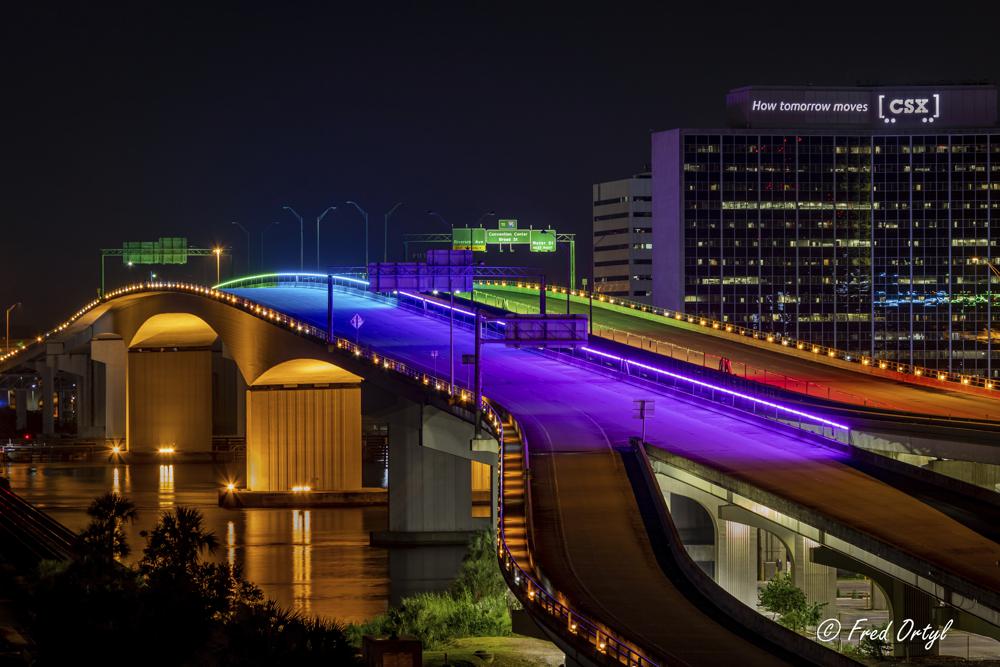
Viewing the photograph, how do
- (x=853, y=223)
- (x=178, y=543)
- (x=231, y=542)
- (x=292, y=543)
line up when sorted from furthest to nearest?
(x=853, y=223)
(x=292, y=543)
(x=231, y=542)
(x=178, y=543)

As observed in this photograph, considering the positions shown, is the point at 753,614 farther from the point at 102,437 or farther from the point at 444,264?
the point at 102,437

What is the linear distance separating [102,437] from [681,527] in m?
99.2

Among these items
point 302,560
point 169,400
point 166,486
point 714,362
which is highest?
point 714,362

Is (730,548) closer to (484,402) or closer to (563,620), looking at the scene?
(484,402)

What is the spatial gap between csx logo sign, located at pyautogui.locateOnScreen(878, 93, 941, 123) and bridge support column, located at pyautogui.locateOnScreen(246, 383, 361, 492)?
9732cm

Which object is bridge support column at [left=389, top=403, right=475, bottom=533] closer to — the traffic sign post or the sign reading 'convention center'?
the traffic sign post

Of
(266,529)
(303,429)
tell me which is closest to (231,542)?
(266,529)

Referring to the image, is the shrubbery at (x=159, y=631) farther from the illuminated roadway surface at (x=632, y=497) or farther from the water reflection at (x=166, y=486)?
the water reflection at (x=166, y=486)

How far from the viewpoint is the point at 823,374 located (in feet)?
294

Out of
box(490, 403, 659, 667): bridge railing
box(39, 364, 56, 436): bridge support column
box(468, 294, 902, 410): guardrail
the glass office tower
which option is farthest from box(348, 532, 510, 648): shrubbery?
box(39, 364, 56, 436): bridge support column

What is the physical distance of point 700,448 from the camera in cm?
5575

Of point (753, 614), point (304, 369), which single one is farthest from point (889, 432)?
point (304, 369)

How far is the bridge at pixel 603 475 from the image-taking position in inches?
1358

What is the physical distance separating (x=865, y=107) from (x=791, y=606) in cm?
13520
